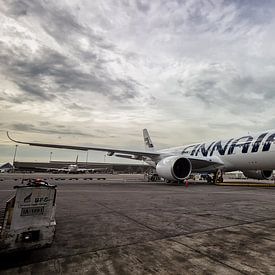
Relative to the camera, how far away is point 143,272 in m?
2.21

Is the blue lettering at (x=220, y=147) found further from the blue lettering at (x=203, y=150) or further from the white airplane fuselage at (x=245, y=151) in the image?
the blue lettering at (x=203, y=150)

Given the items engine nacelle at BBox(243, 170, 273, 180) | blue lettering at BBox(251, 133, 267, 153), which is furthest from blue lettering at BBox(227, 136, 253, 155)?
engine nacelle at BBox(243, 170, 273, 180)

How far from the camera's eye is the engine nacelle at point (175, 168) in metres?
14.8

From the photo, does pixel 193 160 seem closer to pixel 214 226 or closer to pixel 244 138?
pixel 244 138

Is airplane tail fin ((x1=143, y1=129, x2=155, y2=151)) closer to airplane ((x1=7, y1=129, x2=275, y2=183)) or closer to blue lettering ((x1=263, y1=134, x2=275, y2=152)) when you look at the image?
airplane ((x1=7, y1=129, x2=275, y2=183))

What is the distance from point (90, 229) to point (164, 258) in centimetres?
170

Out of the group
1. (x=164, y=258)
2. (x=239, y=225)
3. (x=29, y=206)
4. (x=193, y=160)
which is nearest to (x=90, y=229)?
(x=29, y=206)

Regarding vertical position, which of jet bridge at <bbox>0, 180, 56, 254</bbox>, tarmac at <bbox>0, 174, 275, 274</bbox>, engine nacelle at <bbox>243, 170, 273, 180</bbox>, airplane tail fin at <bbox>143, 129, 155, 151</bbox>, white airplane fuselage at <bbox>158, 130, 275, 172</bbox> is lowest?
tarmac at <bbox>0, 174, 275, 274</bbox>

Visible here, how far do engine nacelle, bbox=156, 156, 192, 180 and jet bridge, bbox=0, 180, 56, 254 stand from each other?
12412 mm

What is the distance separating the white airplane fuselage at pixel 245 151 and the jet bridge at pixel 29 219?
13.9m

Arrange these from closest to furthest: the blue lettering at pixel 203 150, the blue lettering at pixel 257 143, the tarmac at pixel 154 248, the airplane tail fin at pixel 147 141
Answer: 1. the tarmac at pixel 154 248
2. the blue lettering at pixel 257 143
3. the blue lettering at pixel 203 150
4. the airplane tail fin at pixel 147 141

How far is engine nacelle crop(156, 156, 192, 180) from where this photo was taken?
1477 centimetres

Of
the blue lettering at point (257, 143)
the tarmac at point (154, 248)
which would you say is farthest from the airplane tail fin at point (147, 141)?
the tarmac at point (154, 248)

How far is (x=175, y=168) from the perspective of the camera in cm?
1544
